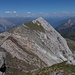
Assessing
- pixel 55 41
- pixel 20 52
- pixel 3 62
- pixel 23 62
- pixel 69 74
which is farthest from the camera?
pixel 55 41

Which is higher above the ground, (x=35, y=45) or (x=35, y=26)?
(x=35, y=26)

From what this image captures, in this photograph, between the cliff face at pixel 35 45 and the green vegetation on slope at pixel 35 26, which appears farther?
the green vegetation on slope at pixel 35 26

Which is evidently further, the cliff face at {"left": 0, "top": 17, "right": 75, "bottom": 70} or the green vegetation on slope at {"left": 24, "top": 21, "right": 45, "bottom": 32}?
the green vegetation on slope at {"left": 24, "top": 21, "right": 45, "bottom": 32}

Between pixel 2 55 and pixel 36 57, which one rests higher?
pixel 2 55

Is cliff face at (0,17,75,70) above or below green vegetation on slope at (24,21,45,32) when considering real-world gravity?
below

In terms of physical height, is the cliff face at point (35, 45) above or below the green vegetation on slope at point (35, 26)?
below

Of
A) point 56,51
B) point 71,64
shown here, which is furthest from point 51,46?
point 71,64

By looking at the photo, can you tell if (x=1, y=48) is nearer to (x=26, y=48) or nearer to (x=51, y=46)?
(x=26, y=48)

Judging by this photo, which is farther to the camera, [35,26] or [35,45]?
[35,26]
